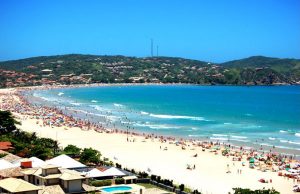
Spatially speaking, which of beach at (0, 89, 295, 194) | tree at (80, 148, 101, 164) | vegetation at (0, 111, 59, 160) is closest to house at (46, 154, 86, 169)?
vegetation at (0, 111, 59, 160)

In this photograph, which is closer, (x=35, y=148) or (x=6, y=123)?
(x=35, y=148)

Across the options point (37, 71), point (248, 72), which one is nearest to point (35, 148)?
point (37, 71)

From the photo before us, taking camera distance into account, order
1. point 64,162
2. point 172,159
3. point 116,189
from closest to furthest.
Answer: point 116,189, point 64,162, point 172,159

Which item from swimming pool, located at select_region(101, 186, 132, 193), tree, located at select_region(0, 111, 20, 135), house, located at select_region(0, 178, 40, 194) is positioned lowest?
swimming pool, located at select_region(101, 186, 132, 193)

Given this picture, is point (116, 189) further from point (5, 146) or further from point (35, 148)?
point (5, 146)

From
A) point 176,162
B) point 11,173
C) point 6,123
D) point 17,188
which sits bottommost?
point 176,162

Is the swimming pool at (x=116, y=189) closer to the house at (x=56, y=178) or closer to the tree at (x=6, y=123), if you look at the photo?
the house at (x=56, y=178)

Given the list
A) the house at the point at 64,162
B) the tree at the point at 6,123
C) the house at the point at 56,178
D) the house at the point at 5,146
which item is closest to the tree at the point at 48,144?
the house at the point at 5,146

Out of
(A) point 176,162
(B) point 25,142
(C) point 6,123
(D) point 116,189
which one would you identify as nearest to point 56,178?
(D) point 116,189

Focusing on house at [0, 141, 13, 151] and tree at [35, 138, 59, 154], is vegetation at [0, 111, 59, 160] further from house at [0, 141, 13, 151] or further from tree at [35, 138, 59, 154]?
house at [0, 141, 13, 151]
